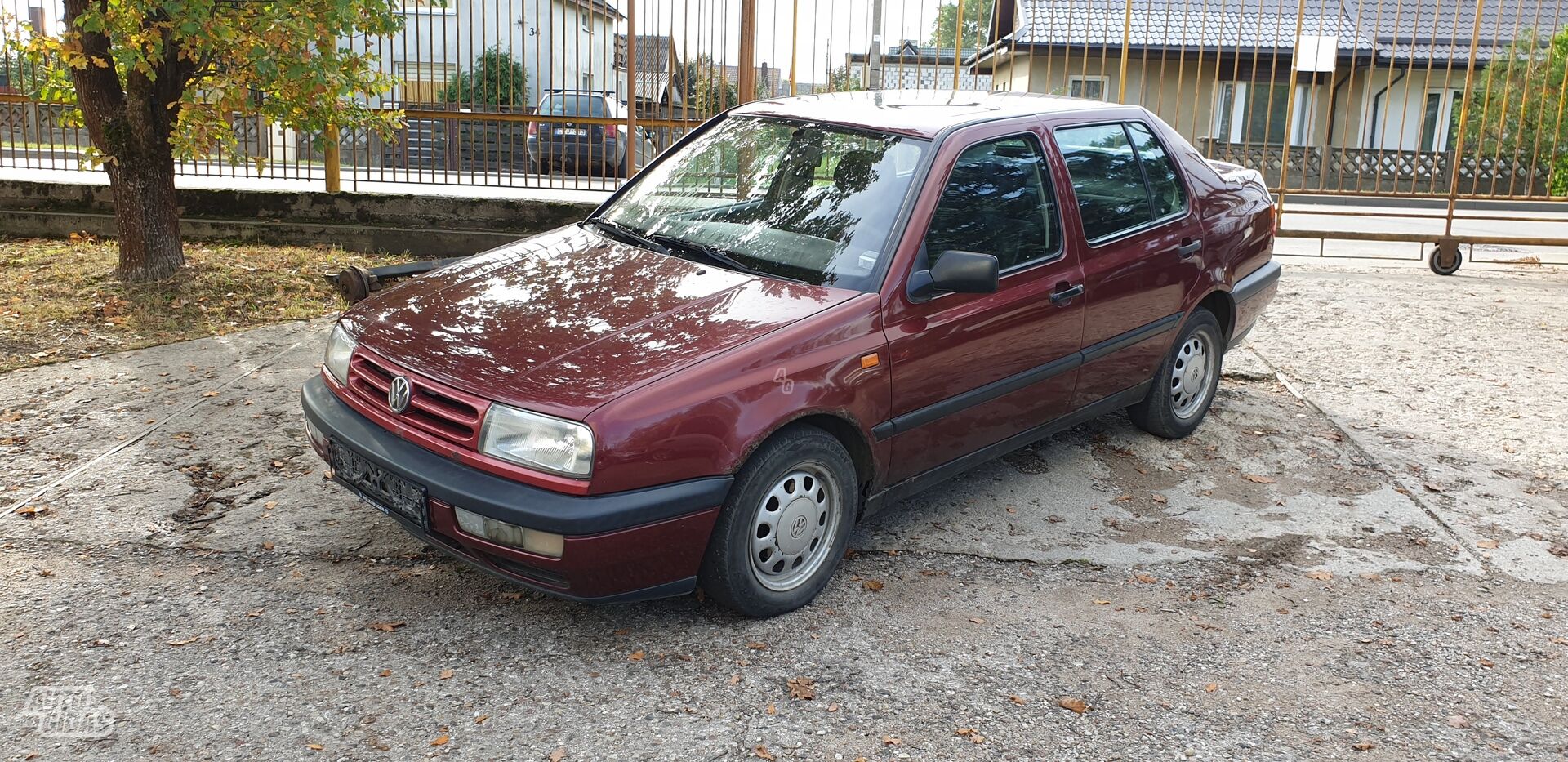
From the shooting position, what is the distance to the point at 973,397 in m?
4.39

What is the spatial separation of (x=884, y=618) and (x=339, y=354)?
2085 millimetres

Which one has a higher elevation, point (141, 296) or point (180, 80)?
point (180, 80)

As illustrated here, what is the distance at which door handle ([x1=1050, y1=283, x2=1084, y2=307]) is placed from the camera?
463 cm

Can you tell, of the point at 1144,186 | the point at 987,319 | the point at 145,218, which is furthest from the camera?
the point at 145,218

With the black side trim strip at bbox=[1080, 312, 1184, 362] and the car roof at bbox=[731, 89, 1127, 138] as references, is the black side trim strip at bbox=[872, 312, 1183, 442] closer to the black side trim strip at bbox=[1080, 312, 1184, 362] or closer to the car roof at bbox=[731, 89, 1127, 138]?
the black side trim strip at bbox=[1080, 312, 1184, 362]

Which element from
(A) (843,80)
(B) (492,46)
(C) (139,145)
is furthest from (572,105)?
(C) (139,145)

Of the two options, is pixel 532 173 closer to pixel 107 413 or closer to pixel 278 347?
pixel 278 347

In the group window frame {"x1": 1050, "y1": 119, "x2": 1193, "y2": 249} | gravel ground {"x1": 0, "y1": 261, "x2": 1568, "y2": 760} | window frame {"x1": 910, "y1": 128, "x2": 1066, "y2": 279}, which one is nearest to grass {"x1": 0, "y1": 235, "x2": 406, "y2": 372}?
gravel ground {"x1": 0, "y1": 261, "x2": 1568, "y2": 760}

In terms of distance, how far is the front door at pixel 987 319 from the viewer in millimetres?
4133

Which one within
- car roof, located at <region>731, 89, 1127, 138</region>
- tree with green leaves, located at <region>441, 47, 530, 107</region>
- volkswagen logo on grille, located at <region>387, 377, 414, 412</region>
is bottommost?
volkswagen logo on grille, located at <region>387, 377, 414, 412</region>

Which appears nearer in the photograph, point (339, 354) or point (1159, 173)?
point (339, 354)

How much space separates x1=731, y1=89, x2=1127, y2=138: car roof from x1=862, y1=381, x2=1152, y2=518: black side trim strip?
49.0 inches

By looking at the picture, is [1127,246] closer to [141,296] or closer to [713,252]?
[713,252]

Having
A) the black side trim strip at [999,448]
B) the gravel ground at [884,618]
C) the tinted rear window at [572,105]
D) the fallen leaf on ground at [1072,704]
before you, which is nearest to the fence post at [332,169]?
the tinted rear window at [572,105]
